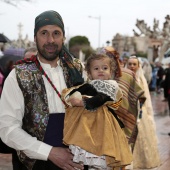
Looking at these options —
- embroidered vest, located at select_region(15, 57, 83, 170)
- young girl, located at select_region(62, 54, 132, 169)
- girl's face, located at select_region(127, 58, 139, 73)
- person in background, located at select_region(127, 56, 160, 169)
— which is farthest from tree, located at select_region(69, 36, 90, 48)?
embroidered vest, located at select_region(15, 57, 83, 170)

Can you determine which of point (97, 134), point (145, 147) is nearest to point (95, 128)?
point (97, 134)

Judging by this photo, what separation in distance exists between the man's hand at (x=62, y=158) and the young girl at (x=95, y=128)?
0.12 feet

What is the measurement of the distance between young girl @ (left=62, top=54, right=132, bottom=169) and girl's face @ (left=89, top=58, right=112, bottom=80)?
0.16 meters

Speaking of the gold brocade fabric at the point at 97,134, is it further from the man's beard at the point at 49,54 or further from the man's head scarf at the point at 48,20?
the man's head scarf at the point at 48,20

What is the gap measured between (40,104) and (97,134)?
1.34ft

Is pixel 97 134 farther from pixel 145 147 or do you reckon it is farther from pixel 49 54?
pixel 145 147

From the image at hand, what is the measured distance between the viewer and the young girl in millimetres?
2260

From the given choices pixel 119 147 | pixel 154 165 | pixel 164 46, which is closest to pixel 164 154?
pixel 154 165

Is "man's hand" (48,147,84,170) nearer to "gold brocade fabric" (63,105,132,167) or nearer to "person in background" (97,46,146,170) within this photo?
"gold brocade fabric" (63,105,132,167)

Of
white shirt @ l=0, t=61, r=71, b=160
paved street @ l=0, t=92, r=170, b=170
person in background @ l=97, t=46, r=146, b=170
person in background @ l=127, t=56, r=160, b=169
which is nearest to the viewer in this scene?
white shirt @ l=0, t=61, r=71, b=160

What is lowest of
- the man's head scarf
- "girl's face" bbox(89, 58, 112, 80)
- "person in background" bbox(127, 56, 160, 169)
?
"person in background" bbox(127, 56, 160, 169)

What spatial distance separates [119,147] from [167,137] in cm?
612

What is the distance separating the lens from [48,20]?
7.82 ft

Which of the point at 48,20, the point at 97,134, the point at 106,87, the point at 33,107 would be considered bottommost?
the point at 97,134
